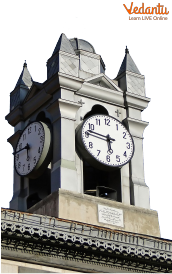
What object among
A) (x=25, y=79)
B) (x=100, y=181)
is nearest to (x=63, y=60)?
(x=25, y=79)

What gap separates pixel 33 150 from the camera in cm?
4609

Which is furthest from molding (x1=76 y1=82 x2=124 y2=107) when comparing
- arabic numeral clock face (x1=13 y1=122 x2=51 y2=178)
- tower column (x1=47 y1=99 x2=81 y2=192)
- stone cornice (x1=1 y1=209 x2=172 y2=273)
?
stone cornice (x1=1 y1=209 x2=172 y2=273)

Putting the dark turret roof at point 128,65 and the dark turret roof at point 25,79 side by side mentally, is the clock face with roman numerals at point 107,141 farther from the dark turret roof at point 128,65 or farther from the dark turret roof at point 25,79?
the dark turret roof at point 25,79

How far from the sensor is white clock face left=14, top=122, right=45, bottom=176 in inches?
1794

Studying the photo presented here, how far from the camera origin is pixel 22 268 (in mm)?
36375

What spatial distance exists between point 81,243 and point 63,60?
12.9 metres

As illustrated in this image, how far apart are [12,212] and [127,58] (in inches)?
643

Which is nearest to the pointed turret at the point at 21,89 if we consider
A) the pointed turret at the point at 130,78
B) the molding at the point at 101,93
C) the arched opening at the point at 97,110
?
the arched opening at the point at 97,110

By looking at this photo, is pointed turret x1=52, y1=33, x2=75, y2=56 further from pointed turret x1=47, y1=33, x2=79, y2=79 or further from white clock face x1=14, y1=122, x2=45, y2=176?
white clock face x1=14, y1=122, x2=45, y2=176

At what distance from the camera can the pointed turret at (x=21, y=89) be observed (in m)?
49.6

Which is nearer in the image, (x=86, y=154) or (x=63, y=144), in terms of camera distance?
(x=63, y=144)

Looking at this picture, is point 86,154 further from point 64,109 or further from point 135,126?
point 135,126

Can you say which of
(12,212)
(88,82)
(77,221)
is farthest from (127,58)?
(12,212)

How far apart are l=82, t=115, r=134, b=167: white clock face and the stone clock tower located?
0.17 ft
